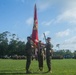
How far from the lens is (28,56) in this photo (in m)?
17.5

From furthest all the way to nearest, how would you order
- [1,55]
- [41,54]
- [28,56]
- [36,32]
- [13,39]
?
[13,39]
[1,55]
[36,32]
[41,54]
[28,56]

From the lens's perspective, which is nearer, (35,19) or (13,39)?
(35,19)

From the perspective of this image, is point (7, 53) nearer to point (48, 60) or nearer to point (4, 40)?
point (4, 40)

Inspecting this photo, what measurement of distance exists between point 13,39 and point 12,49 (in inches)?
384

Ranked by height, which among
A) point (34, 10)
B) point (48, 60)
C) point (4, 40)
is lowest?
point (48, 60)

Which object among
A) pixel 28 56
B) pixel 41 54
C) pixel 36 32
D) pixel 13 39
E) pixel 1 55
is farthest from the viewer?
pixel 13 39

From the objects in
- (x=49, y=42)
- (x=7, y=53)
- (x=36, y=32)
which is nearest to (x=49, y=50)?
(x=49, y=42)

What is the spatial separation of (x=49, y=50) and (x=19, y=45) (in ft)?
444

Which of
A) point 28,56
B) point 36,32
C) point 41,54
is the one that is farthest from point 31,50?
point 36,32

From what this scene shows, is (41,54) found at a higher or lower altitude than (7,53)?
lower

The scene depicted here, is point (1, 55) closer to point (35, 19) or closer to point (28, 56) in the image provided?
point (35, 19)

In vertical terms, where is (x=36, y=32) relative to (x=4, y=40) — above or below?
below

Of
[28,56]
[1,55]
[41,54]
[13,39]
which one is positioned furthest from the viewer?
[13,39]

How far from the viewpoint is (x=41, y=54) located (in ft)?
65.0
